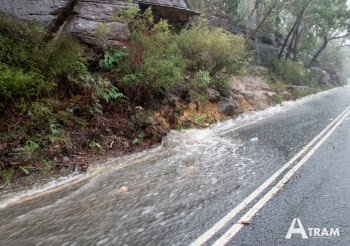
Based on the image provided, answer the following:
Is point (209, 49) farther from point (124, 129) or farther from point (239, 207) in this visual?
point (239, 207)

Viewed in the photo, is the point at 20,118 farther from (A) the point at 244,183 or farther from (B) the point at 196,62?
(B) the point at 196,62

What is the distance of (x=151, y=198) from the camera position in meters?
5.32

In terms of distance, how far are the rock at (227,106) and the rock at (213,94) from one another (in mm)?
284

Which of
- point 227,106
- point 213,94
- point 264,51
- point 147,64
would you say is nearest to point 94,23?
point 147,64

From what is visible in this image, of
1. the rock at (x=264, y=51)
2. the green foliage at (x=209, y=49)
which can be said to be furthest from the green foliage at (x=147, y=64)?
the rock at (x=264, y=51)

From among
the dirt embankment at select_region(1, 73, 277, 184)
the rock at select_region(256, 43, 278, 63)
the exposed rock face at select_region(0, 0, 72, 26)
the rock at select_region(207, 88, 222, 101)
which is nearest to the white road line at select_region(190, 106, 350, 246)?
the dirt embankment at select_region(1, 73, 277, 184)

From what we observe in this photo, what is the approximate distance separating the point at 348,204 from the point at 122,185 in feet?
13.8

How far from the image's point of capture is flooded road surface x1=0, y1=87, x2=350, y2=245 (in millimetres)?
4172

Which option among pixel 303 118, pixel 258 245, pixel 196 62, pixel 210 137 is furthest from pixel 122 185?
pixel 303 118

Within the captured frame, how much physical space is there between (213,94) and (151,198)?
9.31 metres

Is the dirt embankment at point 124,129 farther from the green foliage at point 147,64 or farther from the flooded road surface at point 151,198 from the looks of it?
the green foliage at point 147,64

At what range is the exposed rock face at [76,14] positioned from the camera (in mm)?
9992

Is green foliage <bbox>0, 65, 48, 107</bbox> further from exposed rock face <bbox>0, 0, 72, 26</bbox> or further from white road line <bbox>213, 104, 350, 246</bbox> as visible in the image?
white road line <bbox>213, 104, 350, 246</bbox>

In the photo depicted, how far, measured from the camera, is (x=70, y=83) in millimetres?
8719
